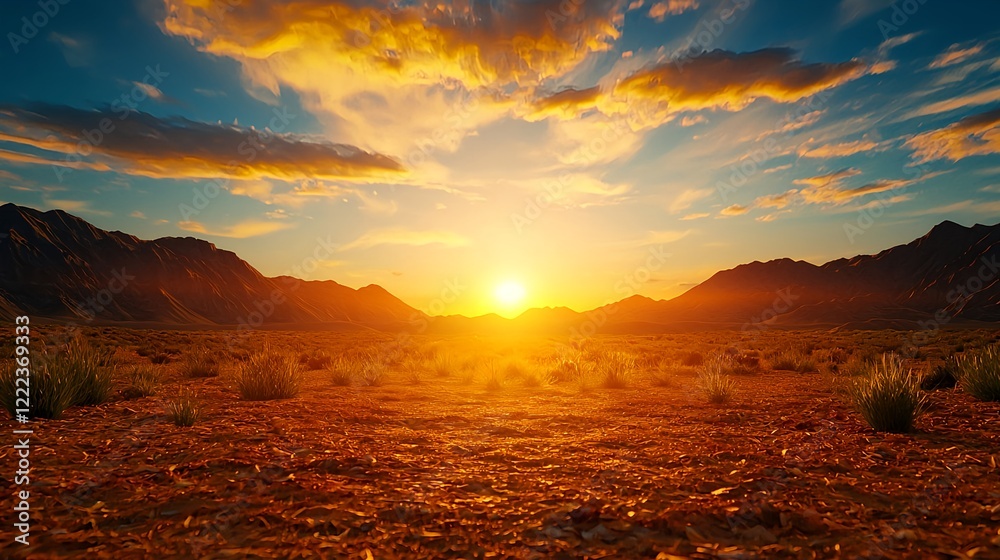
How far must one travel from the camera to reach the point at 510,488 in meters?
4.82

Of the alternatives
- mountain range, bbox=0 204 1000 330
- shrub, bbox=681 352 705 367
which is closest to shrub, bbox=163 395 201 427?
shrub, bbox=681 352 705 367

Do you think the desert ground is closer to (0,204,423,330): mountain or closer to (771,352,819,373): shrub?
(771,352,819,373): shrub

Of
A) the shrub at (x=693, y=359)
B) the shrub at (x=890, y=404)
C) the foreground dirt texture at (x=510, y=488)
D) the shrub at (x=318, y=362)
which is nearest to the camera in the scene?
the foreground dirt texture at (x=510, y=488)

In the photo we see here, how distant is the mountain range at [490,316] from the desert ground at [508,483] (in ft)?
291

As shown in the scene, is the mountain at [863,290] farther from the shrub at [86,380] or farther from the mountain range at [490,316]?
the shrub at [86,380]

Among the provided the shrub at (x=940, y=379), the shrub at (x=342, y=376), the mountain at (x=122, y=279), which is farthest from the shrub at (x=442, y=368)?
the mountain at (x=122, y=279)

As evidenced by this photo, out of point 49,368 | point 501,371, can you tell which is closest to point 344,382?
point 501,371

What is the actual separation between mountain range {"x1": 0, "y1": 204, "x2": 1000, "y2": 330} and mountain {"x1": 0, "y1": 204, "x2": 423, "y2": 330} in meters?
0.38

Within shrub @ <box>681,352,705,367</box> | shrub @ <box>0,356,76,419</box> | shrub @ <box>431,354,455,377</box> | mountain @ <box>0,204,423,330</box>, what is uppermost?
mountain @ <box>0,204,423,330</box>

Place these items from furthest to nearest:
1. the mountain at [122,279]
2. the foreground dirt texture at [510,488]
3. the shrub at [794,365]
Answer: the mountain at [122,279] < the shrub at [794,365] < the foreground dirt texture at [510,488]

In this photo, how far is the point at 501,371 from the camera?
17.0 m

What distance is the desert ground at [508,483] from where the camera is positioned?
3533 millimetres

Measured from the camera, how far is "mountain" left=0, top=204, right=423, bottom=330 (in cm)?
11850

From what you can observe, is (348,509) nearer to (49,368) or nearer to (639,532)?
(639,532)
